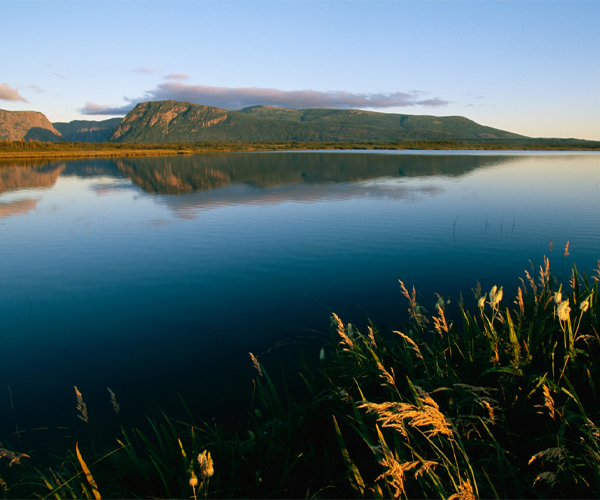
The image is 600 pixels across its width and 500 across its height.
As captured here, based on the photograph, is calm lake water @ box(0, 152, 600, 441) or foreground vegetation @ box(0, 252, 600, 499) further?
calm lake water @ box(0, 152, 600, 441)

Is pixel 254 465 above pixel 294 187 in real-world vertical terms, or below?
below

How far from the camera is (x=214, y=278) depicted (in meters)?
14.1

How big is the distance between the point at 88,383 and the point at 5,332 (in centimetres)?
417

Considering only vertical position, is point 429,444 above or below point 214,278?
above

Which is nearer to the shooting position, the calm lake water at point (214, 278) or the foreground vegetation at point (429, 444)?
the foreground vegetation at point (429, 444)

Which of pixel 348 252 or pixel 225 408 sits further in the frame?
pixel 348 252

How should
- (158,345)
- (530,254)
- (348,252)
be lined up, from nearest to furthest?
(158,345) → (530,254) → (348,252)

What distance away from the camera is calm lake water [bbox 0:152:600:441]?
26.3ft

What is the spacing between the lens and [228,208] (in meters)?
29.8

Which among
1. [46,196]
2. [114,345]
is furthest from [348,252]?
[46,196]

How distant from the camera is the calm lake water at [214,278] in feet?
26.3

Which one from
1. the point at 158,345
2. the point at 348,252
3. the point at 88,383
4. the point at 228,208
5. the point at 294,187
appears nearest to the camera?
the point at 88,383

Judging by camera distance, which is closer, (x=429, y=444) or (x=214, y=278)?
(x=429, y=444)

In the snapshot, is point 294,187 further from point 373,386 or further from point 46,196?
point 373,386
